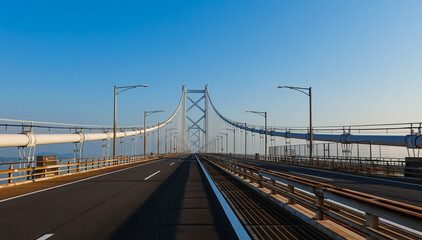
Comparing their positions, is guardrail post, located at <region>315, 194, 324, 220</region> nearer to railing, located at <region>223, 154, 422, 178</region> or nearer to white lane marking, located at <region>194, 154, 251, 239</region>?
white lane marking, located at <region>194, 154, 251, 239</region>

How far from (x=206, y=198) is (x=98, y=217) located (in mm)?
3736

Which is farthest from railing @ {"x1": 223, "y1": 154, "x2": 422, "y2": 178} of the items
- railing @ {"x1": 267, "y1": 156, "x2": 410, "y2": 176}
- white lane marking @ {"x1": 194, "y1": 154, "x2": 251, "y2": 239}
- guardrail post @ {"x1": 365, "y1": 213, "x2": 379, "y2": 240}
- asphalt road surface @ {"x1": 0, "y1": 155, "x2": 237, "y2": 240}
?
guardrail post @ {"x1": 365, "y1": 213, "x2": 379, "y2": 240}

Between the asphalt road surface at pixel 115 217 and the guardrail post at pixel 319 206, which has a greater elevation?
the guardrail post at pixel 319 206

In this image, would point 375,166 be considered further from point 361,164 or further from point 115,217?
point 115,217

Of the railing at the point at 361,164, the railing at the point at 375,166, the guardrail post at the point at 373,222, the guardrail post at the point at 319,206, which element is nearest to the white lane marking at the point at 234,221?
the guardrail post at the point at 319,206

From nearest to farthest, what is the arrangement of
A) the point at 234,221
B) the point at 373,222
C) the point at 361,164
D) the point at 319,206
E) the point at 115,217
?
the point at 373,222 < the point at 319,206 < the point at 234,221 < the point at 115,217 < the point at 361,164

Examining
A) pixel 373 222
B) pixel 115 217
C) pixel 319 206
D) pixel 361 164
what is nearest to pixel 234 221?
pixel 319 206

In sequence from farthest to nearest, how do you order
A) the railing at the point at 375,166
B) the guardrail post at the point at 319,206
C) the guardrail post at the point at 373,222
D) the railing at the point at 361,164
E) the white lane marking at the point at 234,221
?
1. the railing at the point at 361,164
2. the railing at the point at 375,166
3. the guardrail post at the point at 319,206
4. the white lane marking at the point at 234,221
5. the guardrail post at the point at 373,222

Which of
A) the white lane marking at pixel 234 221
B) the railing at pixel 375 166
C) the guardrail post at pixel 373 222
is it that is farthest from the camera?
the railing at pixel 375 166

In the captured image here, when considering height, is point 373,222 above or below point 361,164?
above

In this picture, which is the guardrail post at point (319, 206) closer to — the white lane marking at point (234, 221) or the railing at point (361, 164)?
the white lane marking at point (234, 221)

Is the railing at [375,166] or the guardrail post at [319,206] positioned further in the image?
the railing at [375,166]

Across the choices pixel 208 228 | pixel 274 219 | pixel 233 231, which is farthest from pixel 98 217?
pixel 274 219

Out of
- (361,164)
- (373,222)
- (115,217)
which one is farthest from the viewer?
(361,164)
